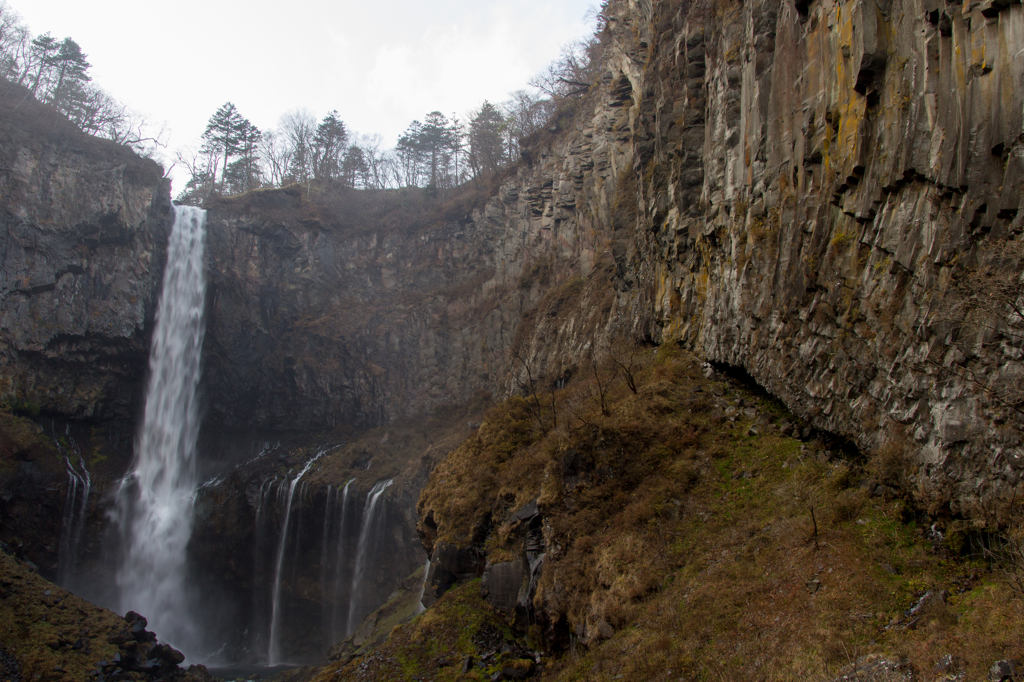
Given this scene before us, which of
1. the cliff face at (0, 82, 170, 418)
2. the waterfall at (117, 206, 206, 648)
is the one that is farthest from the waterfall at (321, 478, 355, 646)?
the cliff face at (0, 82, 170, 418)

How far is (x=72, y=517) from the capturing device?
28891 millimetres

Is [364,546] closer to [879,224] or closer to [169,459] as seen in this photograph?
[169,459]

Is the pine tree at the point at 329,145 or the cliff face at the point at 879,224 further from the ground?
the pine tree at the point at 329,145

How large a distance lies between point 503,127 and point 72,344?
32034mm

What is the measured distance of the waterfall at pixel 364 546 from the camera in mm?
29266

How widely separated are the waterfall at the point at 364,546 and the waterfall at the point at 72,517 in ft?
46.5

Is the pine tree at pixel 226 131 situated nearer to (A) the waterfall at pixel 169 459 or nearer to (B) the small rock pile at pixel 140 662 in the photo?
(A) the waterfall at pixel 169 459

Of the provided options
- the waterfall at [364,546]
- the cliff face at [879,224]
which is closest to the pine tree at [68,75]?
the waterfall at [364,546]

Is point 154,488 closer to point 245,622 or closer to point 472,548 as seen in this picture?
point 245,622

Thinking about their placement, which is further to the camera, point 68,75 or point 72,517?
point 68,75

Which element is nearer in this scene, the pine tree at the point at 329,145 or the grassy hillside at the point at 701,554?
the grassy hillside at the point at 701,554

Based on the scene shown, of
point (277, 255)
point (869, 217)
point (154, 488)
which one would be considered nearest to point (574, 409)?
point (869, 217)

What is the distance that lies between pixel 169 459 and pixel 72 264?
12.5 metres

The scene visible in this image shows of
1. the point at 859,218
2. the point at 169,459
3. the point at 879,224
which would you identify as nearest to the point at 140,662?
the point at 169,459
